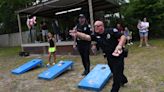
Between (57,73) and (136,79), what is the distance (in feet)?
8.25

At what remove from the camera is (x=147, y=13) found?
50.5ft

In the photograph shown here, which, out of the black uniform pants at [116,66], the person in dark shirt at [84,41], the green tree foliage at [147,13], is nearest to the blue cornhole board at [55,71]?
the person in dark shirt at [84,41]

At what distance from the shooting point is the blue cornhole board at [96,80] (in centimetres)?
664

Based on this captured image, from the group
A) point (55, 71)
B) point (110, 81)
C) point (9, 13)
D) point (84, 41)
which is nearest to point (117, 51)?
point (110, 81)

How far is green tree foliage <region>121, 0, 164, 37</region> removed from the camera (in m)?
15.1

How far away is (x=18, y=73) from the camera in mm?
9727

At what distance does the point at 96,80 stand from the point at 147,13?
9581mm

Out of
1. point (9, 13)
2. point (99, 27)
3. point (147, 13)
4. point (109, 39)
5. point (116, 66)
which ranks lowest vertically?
point (116, 66)

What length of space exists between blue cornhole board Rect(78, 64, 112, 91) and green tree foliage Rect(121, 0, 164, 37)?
8.71 metres

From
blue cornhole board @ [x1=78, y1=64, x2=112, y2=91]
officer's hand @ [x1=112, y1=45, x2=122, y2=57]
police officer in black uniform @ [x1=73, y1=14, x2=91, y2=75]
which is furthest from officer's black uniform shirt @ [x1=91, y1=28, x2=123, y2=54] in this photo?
police officer in black uniform @ [x1=73, y1=14, x2=91, y2=75]

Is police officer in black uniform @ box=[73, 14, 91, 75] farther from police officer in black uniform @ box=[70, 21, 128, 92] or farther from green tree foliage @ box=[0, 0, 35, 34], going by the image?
green tree foliage @ box=[0, 0, 35, 34]

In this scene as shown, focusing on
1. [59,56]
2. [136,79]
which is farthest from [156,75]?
[59,56]

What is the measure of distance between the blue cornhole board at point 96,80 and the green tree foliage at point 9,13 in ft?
56.1

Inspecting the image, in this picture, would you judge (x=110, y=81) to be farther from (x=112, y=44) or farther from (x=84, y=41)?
(x=112, y=44)
